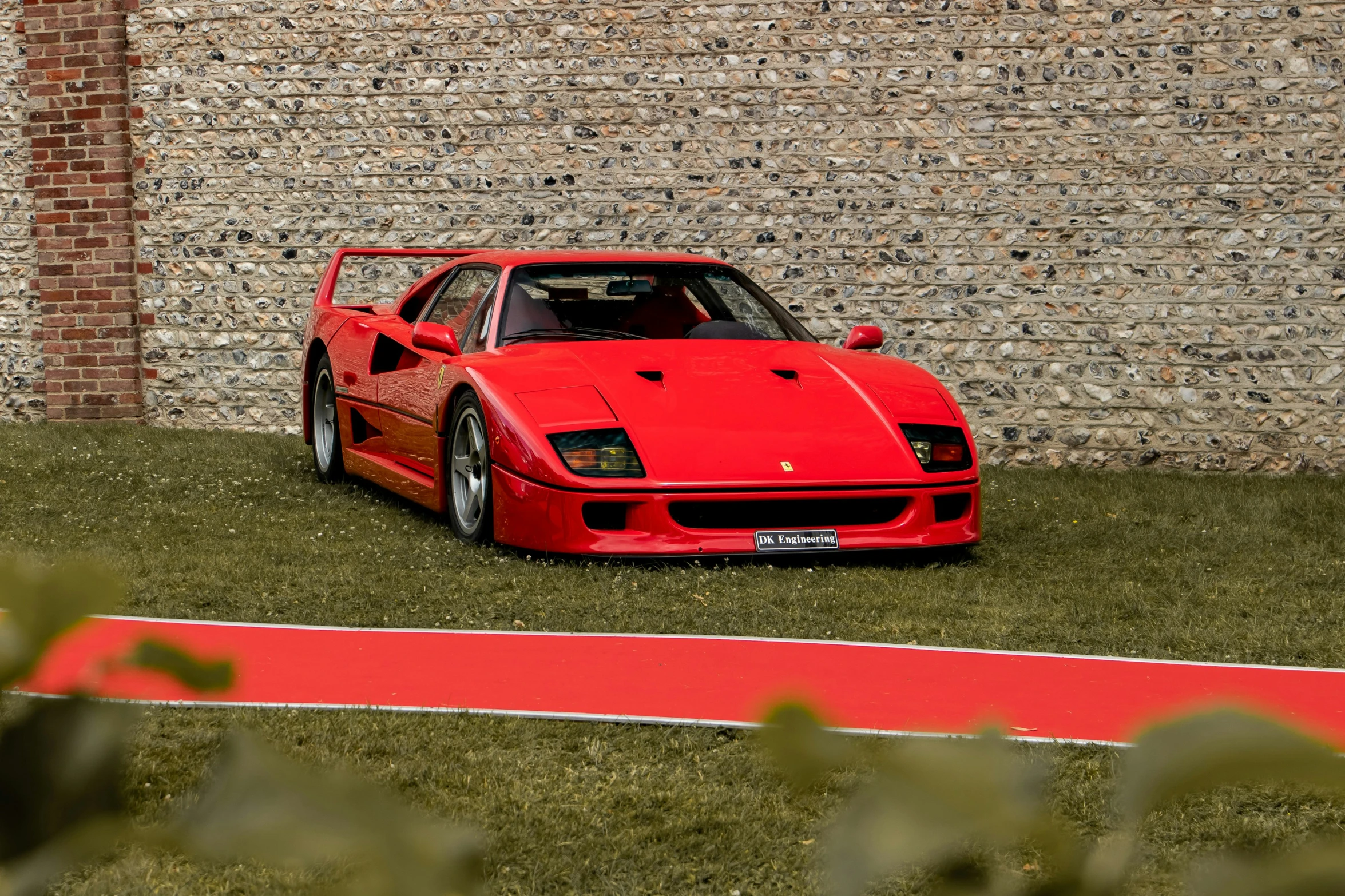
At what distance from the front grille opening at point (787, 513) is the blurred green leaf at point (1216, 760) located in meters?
5.81

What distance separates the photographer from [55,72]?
12.9 metres

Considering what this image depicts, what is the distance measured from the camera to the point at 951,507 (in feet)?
22.3

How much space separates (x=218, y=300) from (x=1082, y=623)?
9.20 meters

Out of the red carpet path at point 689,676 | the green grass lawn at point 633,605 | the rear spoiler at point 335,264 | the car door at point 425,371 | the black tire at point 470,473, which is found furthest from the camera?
the rear spoiler at point 335,264

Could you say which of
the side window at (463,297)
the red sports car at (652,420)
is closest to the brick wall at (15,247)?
the red sports car at (652,420)

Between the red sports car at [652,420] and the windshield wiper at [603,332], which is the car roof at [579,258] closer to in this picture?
the red sports car at [652,420]

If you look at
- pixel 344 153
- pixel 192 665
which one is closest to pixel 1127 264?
pixel 344 153

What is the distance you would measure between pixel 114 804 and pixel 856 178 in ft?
37.8

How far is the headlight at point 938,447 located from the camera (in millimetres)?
6738

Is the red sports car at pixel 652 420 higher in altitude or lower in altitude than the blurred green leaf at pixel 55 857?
lower

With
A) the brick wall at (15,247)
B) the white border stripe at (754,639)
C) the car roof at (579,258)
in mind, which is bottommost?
the brick wall at (15,247)

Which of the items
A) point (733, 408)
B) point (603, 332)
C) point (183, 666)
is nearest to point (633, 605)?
point (733, 408)

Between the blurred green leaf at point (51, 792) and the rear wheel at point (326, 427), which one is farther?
the rear wheel at point (326, 427)

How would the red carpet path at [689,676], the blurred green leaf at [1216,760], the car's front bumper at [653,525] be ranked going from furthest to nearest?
the car's front bumper at [653,525]
the red carpet path at [689,676]
the blurred green leaf at [1216,760]
